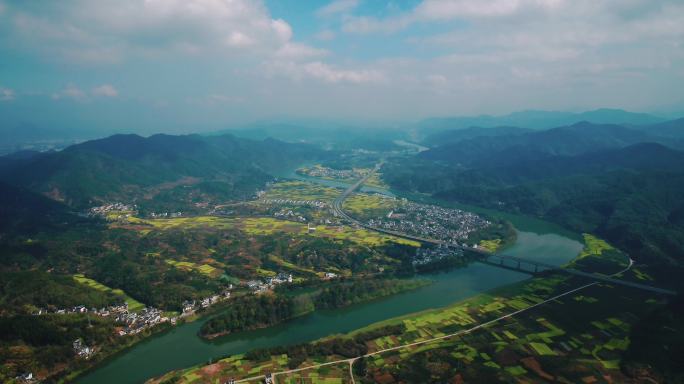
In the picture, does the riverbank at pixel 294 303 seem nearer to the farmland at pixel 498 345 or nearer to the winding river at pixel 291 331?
the winding river at pixel 291 331

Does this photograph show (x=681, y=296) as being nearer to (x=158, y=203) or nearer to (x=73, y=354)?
(x=73, y=354)

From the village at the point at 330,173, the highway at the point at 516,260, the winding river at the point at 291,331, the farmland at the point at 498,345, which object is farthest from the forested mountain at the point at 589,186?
the farmland at the point at 498,345

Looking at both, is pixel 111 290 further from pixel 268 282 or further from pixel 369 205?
pixel 369 205

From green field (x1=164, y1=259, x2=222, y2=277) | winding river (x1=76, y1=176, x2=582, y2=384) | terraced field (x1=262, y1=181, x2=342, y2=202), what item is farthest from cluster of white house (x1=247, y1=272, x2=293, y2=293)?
terraced field (x1=262, y1=181, x2=342, y2=202)

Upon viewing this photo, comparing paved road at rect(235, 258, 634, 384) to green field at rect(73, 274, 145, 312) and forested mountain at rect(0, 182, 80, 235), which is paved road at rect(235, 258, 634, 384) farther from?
forested mountain at rect(0, 182, 80, 235)

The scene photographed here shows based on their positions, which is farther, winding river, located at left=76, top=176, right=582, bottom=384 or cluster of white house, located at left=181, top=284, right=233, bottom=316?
cluster of white house, located at left=181, top=284, right=233, bottom=316
